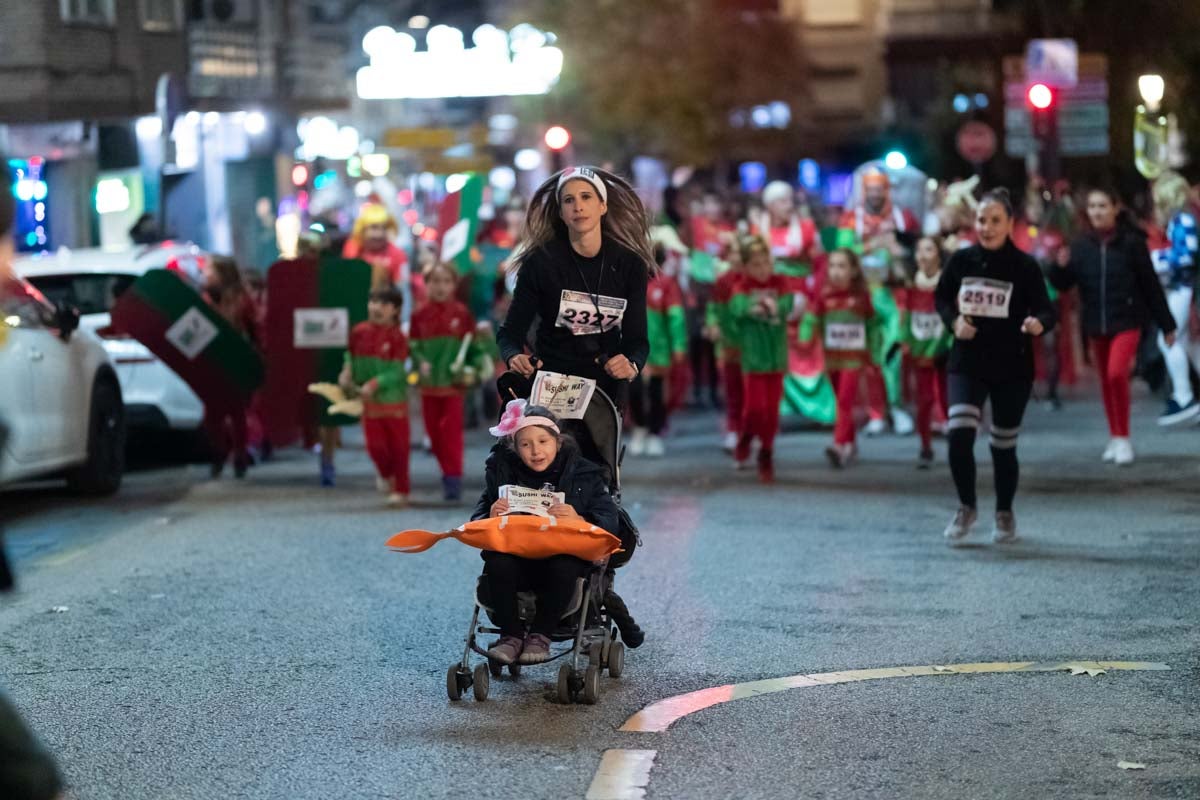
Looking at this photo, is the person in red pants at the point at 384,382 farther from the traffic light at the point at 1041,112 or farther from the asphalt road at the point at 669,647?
the traffic light at the point at 1041,112

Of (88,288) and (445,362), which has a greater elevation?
(88,288)

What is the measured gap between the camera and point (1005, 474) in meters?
11.5

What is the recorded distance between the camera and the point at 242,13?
43344mm

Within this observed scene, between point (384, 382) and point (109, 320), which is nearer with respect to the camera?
point (384, 382)

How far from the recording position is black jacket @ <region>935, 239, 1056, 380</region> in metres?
11.2

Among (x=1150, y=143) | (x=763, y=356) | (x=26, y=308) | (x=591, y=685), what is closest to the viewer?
(x=591, y=685)

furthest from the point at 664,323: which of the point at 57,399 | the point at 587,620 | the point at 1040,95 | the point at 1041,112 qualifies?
the point at 1041,112

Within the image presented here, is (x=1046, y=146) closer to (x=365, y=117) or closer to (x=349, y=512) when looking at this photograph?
(x=349, y=512)

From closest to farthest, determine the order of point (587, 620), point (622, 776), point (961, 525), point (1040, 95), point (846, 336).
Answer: point (622, 776) → point (587, 620) → point (961, 525) → point (846, 336) → point (1040, 95)

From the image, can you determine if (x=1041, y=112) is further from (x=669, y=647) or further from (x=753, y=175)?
(x=753, y=175)

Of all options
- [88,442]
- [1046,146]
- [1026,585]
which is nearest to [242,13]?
[1046,146]

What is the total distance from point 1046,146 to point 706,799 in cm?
2887

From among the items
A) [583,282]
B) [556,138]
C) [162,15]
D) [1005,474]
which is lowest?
[1005,474]

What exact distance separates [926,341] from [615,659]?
8.94 m
